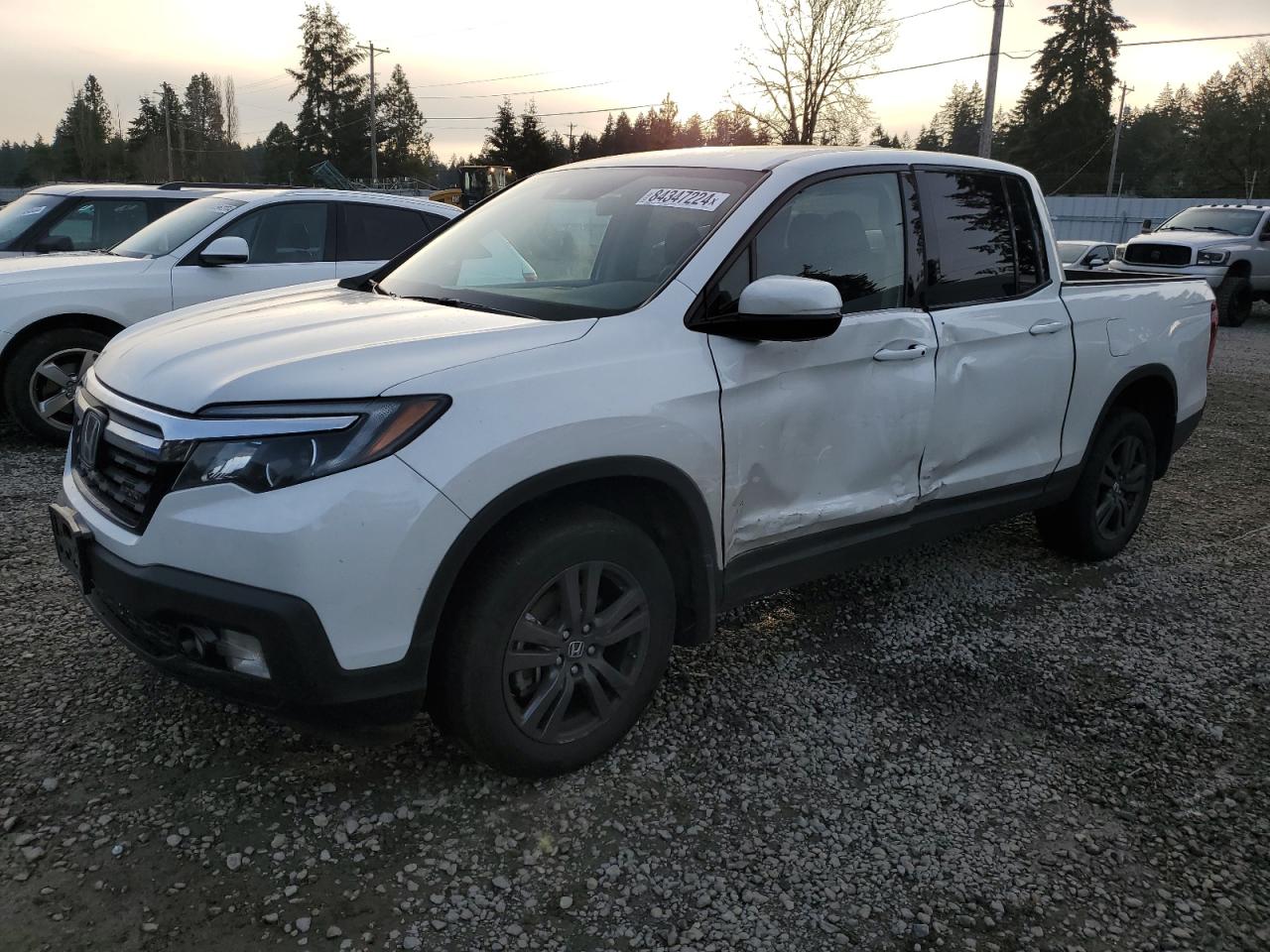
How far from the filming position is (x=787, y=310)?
9.23 ft

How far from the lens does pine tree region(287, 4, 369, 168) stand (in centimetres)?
7762

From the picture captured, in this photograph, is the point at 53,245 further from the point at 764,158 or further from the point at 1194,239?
the point at 1194,239

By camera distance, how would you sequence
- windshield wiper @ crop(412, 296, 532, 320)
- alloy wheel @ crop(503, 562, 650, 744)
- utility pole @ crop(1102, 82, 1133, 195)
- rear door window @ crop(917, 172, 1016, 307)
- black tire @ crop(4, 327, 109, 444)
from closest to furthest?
alloy wheel @ crop(503, 562, 650, 744) < windshield wiper @ crop(412, 296, 532, 320) < rear door window @ crop(917, 172, 1016, 307) < black tire @ crop(4, 327, 109, 444) < utility pole @ crop(1102, 82, 1133, 195)

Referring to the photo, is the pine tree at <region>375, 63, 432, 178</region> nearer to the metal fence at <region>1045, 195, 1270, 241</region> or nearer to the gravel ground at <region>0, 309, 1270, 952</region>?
the metal fence at <region>1045, 195, 1270, 241</region>

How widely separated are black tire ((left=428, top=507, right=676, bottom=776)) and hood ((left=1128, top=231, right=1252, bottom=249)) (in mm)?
17079

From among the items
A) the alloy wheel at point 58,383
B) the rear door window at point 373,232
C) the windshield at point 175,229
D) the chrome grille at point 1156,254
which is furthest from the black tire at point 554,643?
the chrome grille at point 1156,254

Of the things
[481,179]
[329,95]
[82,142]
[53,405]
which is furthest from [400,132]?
[53,405]

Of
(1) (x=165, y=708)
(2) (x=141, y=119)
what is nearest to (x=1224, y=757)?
(1) (x=165, y=708)

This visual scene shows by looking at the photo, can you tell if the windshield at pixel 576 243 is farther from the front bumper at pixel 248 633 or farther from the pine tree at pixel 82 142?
the pine tree at pixel 82 142

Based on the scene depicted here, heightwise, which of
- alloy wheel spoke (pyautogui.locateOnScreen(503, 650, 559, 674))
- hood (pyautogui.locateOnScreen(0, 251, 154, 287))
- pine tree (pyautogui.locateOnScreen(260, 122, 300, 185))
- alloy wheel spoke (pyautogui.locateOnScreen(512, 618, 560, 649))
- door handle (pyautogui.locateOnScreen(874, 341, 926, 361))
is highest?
pine tree (pyautogui.locateOnScreen(260, 122, 300, 185))

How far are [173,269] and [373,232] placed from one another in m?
1.46

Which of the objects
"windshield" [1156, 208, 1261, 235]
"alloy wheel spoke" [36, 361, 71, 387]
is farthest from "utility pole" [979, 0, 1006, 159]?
"alloy wheel spoke" [36, 361, 71, 387]

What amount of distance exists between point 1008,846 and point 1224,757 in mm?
1015

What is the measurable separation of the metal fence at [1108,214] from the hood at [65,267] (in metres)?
31.6
